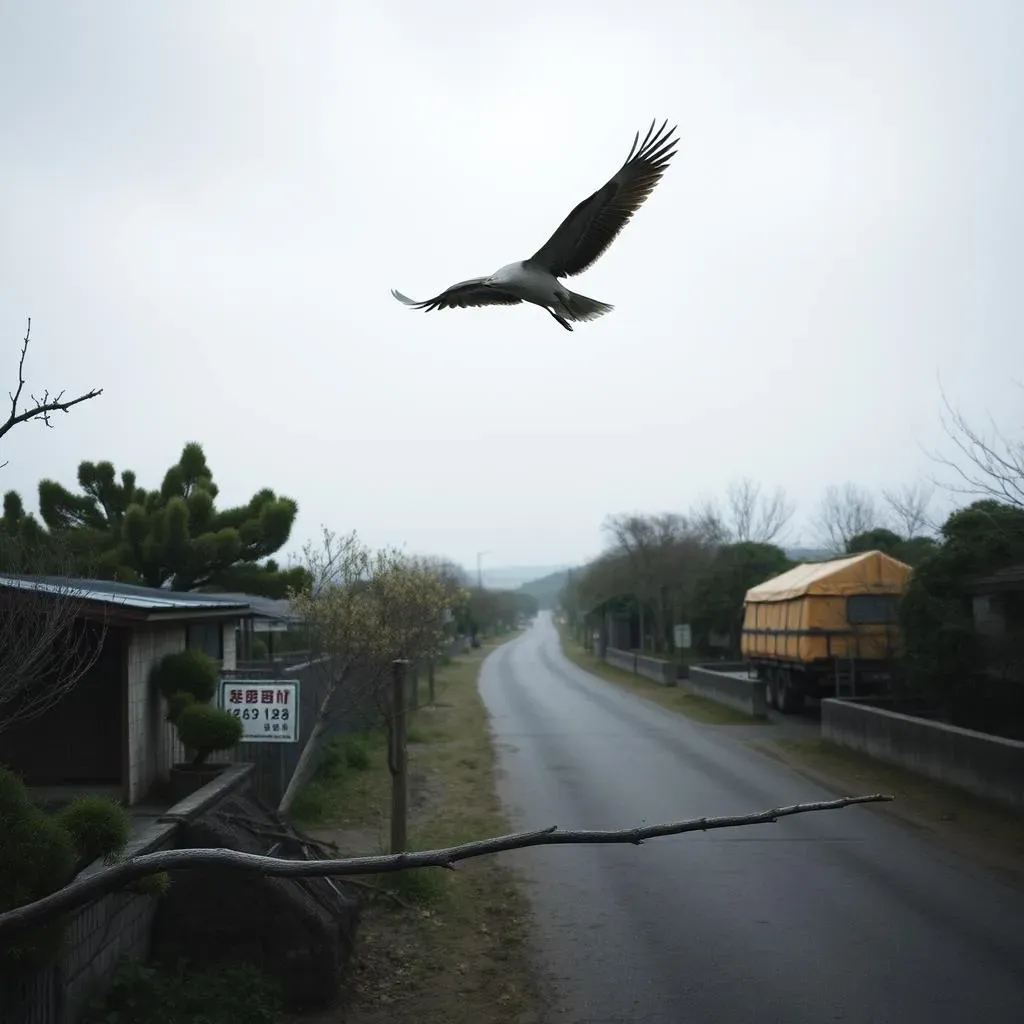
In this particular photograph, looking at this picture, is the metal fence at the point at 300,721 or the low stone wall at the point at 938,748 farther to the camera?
the low stone wall at the point at 938,748

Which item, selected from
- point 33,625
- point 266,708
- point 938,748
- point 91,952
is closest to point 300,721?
point 266,708

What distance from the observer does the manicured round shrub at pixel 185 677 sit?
1212 cm

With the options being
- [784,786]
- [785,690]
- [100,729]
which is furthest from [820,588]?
[100,729]

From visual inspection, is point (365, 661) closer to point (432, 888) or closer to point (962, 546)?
point (432, 888)

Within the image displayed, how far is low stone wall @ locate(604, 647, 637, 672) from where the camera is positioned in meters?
45.5

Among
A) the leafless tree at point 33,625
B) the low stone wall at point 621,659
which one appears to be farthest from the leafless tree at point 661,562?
the leafless tree at point 33,625

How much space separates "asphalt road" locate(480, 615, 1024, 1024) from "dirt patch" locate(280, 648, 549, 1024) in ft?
0.90

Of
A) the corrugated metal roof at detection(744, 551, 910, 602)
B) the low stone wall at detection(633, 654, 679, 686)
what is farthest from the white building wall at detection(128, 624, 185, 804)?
the low stone wall at detection(633, 654, 679, 686)

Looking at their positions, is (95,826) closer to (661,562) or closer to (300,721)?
(300,721)

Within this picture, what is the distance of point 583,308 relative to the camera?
3.99 metres

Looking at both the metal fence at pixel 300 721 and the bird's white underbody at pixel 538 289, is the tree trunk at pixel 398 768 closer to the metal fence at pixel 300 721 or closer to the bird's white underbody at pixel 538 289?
the metal fence at pixel 300 721

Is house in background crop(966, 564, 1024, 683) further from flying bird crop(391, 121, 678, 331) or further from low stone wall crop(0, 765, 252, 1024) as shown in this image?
flying bird crop(391, 121, 678, 331)

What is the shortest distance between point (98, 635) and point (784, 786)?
9.53 m

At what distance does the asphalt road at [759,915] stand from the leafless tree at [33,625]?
3.91 metres
